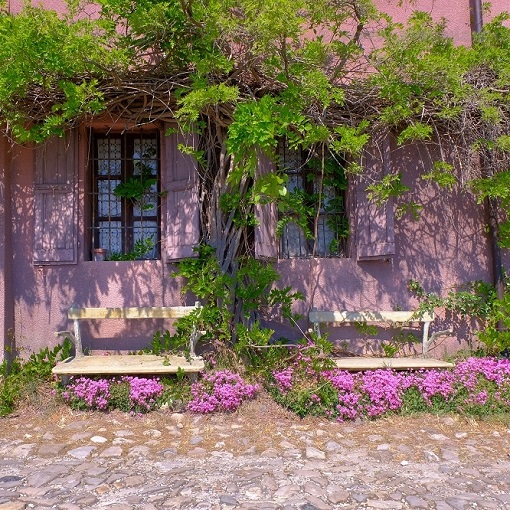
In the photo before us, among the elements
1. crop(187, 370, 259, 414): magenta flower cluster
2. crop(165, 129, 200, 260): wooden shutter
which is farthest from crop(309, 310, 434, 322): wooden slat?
crop(165, 129, 200, 260): wooden shutter

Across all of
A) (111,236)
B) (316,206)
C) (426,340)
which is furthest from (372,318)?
(111,236)

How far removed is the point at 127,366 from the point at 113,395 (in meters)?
0.26

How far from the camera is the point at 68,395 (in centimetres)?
452

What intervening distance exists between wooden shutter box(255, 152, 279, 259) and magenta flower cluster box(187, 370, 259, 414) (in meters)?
1.21

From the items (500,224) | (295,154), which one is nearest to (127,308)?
(295,154)

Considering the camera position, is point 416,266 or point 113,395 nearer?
point 113,395

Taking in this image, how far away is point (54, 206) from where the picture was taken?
5320 millimetres

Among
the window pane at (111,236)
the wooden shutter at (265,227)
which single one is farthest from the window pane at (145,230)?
the wooden shutter at (265,227)

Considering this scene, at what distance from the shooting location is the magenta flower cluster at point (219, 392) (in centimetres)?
449

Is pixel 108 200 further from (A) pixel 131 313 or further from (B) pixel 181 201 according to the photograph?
(A) pixel 131 313

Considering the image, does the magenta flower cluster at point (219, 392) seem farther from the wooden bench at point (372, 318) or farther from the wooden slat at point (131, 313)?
the wooden bench at point (372, 318)

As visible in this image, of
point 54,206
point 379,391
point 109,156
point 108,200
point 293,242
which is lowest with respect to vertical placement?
point 379,391

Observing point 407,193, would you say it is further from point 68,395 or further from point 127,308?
point 68,395

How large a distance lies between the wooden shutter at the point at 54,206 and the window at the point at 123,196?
358 millimetres
